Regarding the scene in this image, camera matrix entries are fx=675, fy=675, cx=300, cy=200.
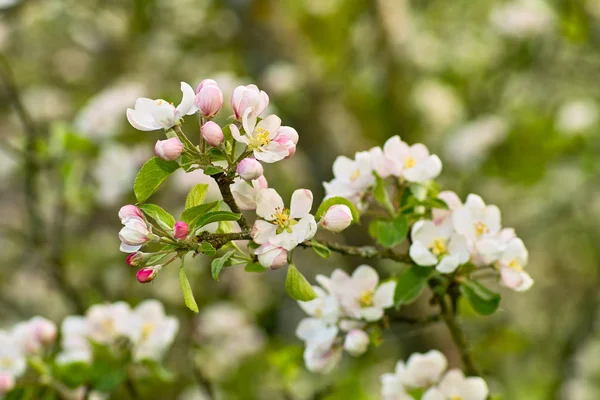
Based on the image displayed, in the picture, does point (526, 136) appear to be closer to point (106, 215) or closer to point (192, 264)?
point (192, 264)

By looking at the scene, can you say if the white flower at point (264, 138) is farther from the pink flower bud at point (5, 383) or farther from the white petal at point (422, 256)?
the pink flower bud at point (5, 383)

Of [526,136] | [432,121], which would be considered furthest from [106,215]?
[526,136]

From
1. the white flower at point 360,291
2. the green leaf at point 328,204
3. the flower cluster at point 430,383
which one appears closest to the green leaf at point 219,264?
the green leaf at point 328,204

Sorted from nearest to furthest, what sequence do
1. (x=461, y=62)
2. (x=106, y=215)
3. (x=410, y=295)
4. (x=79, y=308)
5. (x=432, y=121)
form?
1. (x=410, y=295)
2. (x=79, y=308)
3. (x=432, y=121)
4. (x=461, y=62)
5. (x=106, y=215)

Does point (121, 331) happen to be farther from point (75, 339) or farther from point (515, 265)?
point (515, 265)

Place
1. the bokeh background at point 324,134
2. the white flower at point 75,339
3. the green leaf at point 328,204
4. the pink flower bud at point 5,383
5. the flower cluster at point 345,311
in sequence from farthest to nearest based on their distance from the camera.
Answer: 1. the bokeh background at point 324,134
2. the white flower at point 75,339
3. the pink flower bud at point 5,383
4. the flower cluster at point 345,311
5. the green leaf at point 328,204

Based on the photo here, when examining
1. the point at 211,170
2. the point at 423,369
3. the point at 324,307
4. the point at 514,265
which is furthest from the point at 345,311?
the point at 211,170
